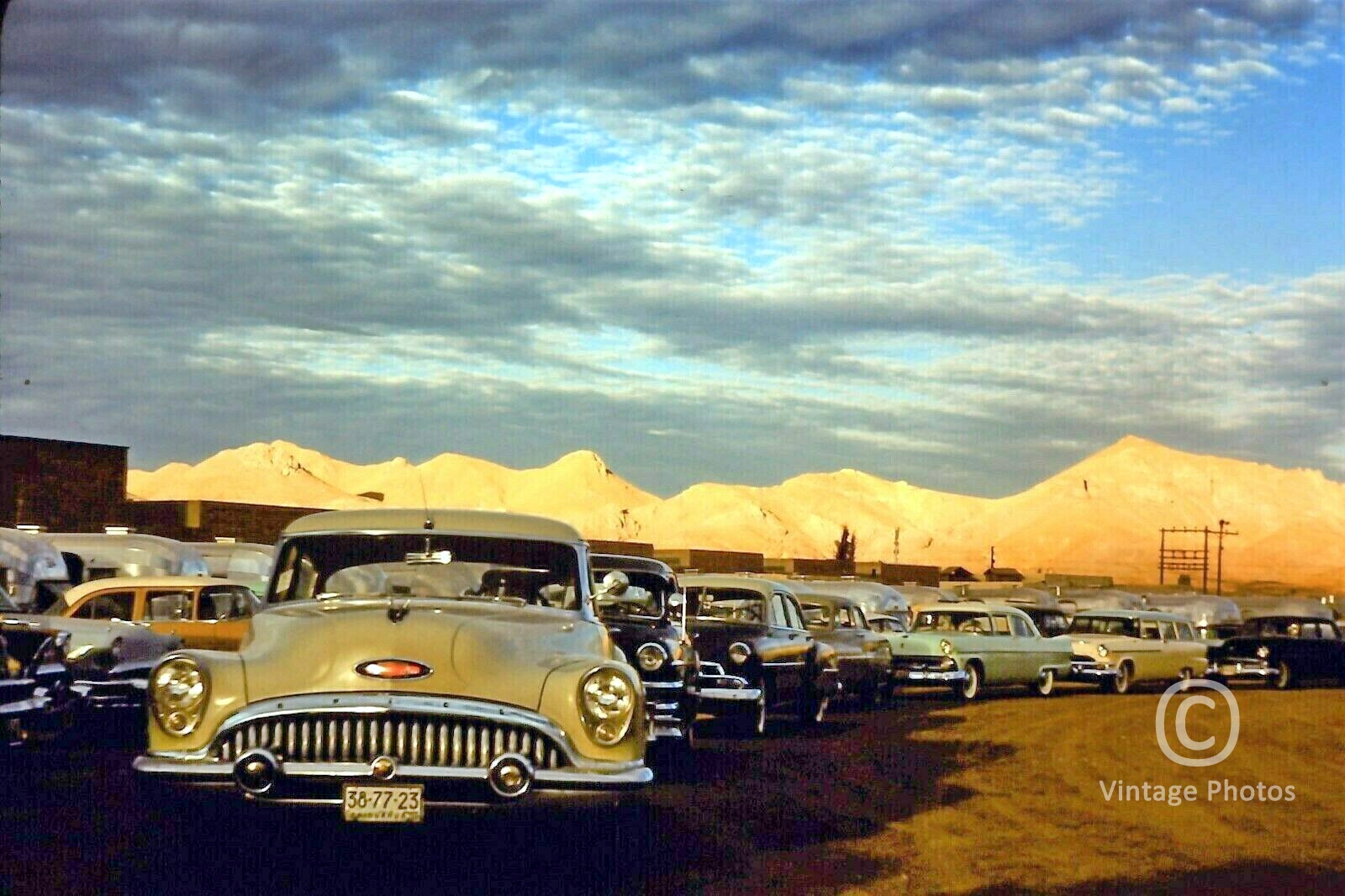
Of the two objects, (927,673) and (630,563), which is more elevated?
(630,563)

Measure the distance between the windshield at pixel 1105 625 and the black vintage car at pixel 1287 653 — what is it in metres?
4.92

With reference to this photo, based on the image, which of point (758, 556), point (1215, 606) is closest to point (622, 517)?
point (758, 556)

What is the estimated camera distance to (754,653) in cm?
1806

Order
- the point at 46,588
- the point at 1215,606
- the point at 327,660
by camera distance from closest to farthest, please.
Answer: the point at 327,660
the point at 46,588
the point at 1215,606

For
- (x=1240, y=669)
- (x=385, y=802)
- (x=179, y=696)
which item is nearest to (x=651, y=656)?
(x=179, y=696)

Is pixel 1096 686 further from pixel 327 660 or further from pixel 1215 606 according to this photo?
pixel 327 660

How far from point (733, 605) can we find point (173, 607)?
5.95m

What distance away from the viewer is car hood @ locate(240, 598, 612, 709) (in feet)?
25.7

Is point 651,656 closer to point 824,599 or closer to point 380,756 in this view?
point 380,756

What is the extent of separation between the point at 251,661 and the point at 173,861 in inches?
45.8

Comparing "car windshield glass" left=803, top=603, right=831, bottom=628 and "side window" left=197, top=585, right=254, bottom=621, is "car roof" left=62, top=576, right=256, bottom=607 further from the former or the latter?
"car windshield glass" left=803, top=603, right=831, bottom=628

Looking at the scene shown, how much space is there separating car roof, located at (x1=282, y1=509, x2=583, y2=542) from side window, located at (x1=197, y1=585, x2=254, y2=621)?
7873mm

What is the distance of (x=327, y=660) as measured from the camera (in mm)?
7918

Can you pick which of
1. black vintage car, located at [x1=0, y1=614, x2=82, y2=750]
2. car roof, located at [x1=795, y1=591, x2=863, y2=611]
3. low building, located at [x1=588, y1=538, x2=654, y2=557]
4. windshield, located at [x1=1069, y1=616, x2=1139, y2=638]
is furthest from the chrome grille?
low building, located at [x1=588, y1=538, x2=654, y2=557]
